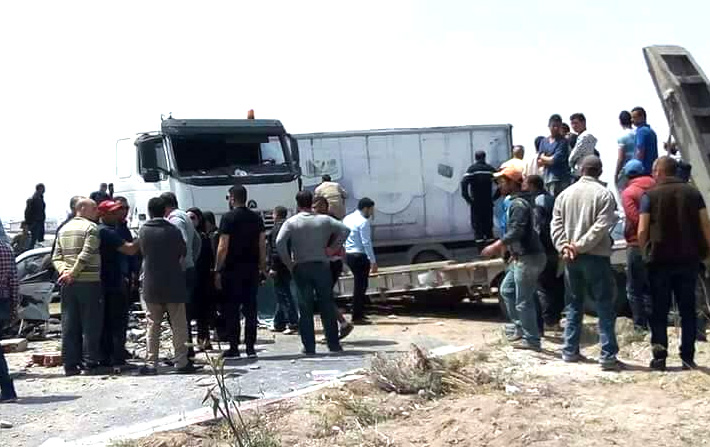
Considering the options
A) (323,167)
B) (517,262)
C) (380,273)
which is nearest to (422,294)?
(380,273)

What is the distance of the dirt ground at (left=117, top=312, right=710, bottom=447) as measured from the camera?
688 centimetres

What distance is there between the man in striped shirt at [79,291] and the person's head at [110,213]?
18 cm

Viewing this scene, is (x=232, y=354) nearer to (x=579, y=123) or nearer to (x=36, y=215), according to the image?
(x=579, y=123)

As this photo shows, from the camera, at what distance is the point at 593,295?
9.09m

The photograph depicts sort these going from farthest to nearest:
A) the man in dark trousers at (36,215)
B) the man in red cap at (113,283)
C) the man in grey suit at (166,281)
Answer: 1. the man in dark trousers at (36,215)
2. the man in red cap at (113,283)
3. the man in grey suit at (166,281)

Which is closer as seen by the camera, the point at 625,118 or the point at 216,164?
the point at 625,118

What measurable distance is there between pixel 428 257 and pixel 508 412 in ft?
39.2

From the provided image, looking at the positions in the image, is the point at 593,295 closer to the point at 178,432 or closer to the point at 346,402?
the point at 346,402

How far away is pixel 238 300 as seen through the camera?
11.1 meters

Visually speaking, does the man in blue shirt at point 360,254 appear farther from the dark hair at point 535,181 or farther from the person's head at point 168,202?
the dark hair at point 535,181

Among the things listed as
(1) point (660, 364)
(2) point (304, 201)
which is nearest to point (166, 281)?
(2) point (304, 201)

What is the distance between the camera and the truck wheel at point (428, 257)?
19.1 metres

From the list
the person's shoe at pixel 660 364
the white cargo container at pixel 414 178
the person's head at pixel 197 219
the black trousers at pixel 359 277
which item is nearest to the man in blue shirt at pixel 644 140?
the person's shoe at pixel 660 364

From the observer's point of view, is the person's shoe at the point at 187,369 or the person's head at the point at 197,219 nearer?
the person's shoe at the point at 187,369
